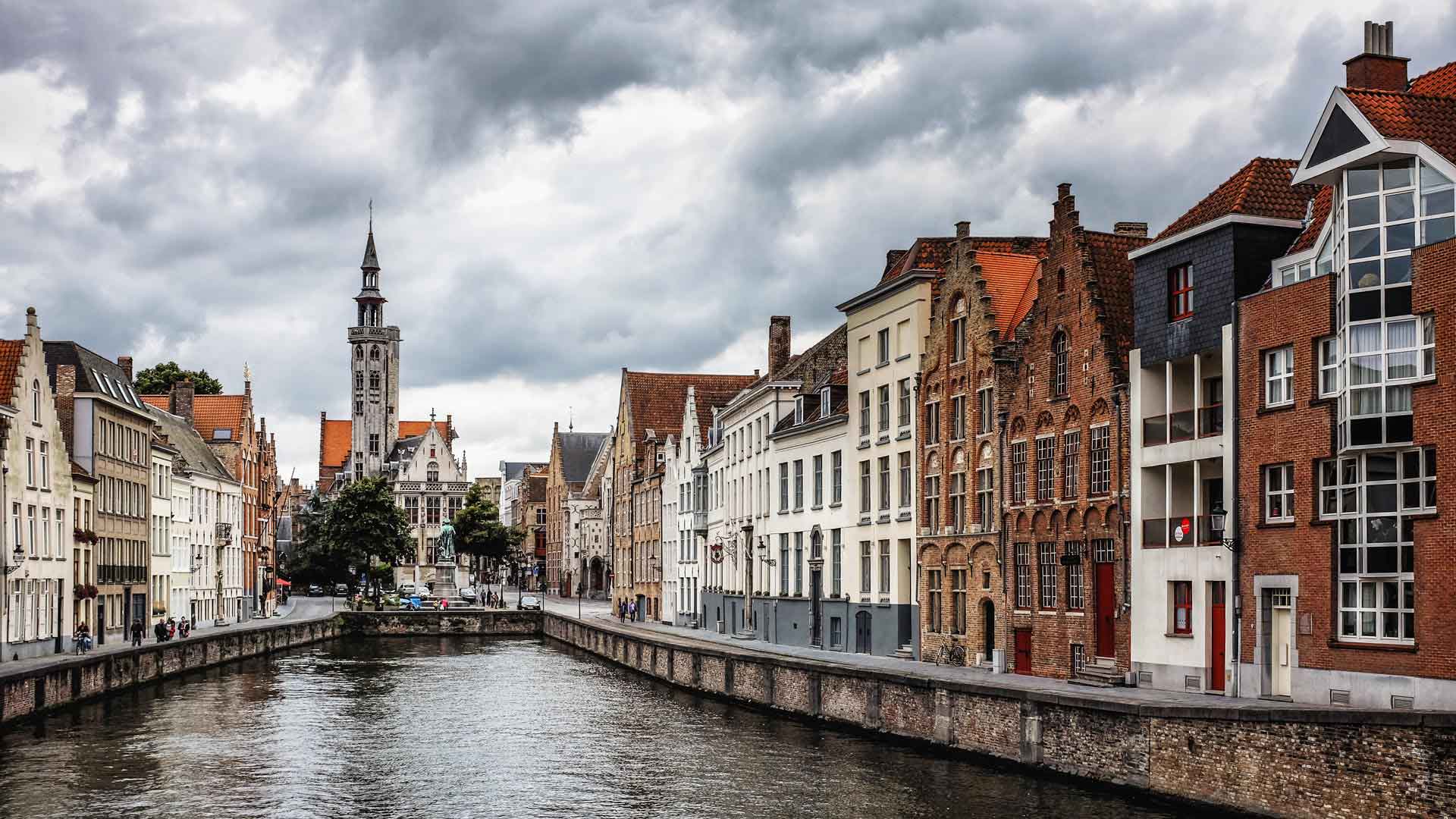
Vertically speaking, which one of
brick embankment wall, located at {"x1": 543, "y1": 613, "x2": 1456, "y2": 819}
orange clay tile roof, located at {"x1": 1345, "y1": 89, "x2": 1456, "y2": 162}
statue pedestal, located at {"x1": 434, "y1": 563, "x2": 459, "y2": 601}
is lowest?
statue pedestal, located at {"x1": 434, "y1": 563, "x2": 459, "y2": 601}

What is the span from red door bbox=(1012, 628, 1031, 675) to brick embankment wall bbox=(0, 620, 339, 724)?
84.3ft

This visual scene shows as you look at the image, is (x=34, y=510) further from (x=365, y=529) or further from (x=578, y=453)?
(x=578, y=453)

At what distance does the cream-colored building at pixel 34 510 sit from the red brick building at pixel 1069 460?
32030mm

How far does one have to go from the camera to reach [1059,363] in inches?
1596

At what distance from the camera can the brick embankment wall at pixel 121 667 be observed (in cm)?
4159

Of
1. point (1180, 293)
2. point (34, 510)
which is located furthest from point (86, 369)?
point (1180, 293)

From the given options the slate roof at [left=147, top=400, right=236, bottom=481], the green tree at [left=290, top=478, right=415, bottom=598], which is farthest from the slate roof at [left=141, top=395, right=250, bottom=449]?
the green tree at [left=290, top=478, right=415, bottom=598]

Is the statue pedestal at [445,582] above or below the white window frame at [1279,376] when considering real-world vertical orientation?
below

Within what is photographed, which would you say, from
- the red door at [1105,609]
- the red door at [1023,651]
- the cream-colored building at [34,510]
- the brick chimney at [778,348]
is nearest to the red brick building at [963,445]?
the red door at [1023,651]

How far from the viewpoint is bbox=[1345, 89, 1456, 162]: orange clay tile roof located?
27688mm

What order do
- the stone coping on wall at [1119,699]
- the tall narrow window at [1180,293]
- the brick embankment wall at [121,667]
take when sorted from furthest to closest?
the brick embankment wall at [121,667] < the tall narrow window at [1180,293] < the stone coping on wall at [1119,699]

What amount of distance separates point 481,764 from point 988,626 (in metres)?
15.0

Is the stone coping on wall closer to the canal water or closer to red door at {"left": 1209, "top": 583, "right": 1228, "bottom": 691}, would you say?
red door at {"left": 1209, "top": 583, "right": 1228, "bottom": 691}

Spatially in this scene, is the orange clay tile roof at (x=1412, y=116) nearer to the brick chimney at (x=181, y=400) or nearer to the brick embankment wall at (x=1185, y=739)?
the brick embankment wall at (x=1185, y=739)
